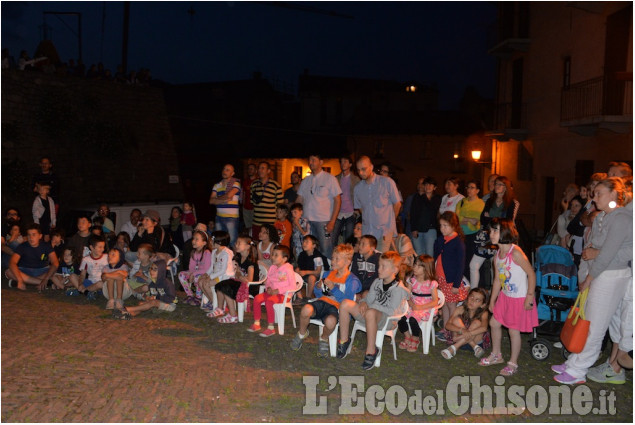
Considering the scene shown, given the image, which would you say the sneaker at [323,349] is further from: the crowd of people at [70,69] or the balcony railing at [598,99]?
the crowd of people at [70,69]

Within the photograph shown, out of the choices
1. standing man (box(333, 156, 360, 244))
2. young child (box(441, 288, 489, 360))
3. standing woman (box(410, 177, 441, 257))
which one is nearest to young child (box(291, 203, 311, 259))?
standing man (box(333, 156, 360, 244))

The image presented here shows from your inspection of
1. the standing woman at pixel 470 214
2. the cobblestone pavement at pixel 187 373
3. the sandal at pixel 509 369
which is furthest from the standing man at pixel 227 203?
the sandal at pixel 509 369

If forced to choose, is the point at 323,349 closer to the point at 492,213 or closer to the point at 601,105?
the point at 492,213

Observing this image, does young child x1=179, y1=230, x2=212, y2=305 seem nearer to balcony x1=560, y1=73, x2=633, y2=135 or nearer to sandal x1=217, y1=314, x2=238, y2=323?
sandal x1=217, y1=314, x2=238, y2=323

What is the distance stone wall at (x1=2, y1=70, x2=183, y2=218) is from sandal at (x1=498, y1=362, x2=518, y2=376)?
62.9ft

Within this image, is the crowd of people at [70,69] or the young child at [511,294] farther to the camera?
the crowd of people at [70,69]

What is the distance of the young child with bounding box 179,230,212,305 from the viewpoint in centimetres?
1002

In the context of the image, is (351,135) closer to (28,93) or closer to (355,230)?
(28,93)

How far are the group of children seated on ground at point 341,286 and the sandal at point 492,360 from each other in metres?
0.01

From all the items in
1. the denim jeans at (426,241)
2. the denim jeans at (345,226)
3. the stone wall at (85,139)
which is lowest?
the denim jeans at (426,241)

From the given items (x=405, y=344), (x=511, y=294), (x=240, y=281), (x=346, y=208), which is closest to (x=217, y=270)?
(x=240, y=281)

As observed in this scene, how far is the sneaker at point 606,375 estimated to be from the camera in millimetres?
6641

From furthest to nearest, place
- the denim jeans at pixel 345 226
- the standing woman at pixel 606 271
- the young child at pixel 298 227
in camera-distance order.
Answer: the denim jeans at pixel 345 226, the young child at pixel 298 227, the standing woman at pixel 606 271

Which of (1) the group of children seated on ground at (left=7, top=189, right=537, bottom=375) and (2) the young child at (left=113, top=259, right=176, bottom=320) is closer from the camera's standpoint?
(1) the group of children seated on ground at (left=7, top=189, right=537, bottom=375)
